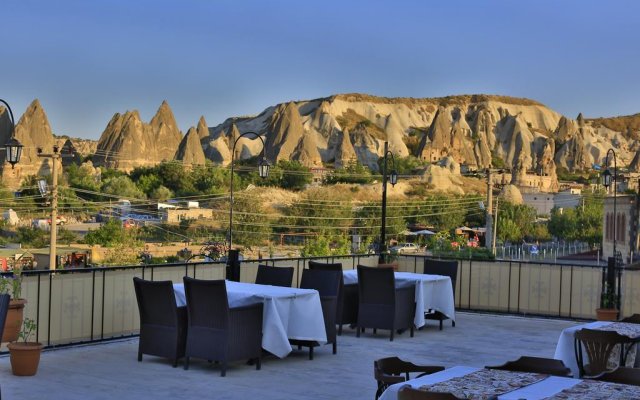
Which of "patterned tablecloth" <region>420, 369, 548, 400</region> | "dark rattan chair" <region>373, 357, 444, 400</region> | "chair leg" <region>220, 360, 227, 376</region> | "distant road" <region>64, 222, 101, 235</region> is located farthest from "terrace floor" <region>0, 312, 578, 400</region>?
"distant road" <region>64, 222, 101, 235</region>

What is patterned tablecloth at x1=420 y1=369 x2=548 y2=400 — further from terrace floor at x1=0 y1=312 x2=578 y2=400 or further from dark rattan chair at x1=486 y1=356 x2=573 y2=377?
terrace floor at x1=0 y1=312 x2=578 y2=400

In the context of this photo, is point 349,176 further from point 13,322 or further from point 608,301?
point 13,322

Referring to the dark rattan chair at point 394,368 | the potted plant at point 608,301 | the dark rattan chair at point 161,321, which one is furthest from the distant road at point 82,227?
the dark rattan chair at point 394,368

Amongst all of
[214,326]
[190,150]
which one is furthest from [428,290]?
[190,150]

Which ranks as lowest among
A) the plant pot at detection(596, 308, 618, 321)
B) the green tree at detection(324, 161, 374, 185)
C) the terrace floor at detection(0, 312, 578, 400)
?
the terrace floor at detection(0, 312, 578, 400)

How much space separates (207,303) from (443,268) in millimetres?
6416

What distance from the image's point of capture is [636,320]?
350 inches

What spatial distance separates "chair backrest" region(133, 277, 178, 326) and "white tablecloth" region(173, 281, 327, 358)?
26cm

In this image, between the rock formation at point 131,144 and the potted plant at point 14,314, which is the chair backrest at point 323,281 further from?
the rock formation at point 131,144

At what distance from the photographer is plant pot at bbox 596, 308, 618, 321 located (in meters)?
13.9

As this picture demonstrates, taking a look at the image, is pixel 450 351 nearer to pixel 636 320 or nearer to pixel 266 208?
pixel 636 320

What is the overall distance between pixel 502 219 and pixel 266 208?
2997 cm

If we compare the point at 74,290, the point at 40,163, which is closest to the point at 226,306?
the point at 74,290

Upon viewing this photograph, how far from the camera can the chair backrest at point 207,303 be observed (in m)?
9.27
